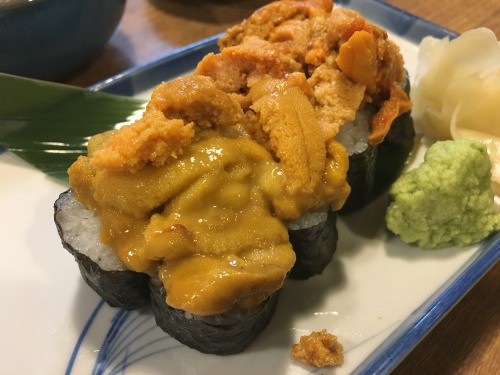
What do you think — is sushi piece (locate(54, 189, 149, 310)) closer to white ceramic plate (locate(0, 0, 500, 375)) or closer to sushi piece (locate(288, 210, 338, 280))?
white ceramic plate (locate(0, 0, 500, 375))

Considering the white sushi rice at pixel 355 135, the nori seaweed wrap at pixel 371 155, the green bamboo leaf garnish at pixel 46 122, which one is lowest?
the green bamboo leaf garnish at pixel 46 122

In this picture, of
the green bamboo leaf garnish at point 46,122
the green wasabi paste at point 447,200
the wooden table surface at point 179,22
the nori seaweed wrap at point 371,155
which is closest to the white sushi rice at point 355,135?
the nori seaweed wrap at point 371,155

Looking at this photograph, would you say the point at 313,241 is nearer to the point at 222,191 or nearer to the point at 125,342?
the point at 222,191

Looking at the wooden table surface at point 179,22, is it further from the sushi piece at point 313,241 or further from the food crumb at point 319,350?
the food crumb at point 319,350

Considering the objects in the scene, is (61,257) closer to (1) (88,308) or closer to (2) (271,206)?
(1) (88,308)

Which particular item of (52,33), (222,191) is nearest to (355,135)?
(222,191)

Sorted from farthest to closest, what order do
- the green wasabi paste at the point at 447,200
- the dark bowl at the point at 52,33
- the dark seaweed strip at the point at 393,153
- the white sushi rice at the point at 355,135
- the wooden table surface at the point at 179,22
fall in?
the wooden table surface at the point at 179,22 < the dark bowl at the point at 52,33 < the dark seaweed strip at the point at 393,153 < the white sushi rice at the point at 355,135 < the green wasabi paste at the point at 447,200

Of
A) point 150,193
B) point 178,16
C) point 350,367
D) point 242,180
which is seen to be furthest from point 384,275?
point 178,16
